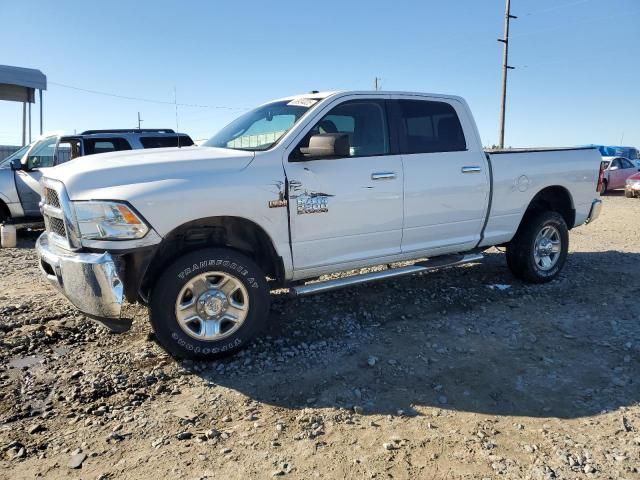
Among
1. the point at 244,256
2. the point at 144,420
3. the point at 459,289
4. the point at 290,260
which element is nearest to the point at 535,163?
the point at 459,289

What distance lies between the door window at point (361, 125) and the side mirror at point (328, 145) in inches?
15.0

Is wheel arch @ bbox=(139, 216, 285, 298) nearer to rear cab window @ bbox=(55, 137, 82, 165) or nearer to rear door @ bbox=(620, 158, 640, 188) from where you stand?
rear cab window @ bbox=(55, 137, 82, 165)

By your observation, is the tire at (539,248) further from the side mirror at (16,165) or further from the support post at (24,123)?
the support post at (24,123)

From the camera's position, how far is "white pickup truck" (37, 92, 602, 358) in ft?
11.6

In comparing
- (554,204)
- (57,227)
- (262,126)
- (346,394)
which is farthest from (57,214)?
(554,204)

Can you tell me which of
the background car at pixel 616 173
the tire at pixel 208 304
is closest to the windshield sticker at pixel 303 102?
the tire at pixel 208 304

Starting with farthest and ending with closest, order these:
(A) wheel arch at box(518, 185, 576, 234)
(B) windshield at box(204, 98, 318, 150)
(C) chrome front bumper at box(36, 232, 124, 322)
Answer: (A) wheel arch at box(518, 185, 576, 234) < (B) windshield at box(204, 98, 318, 150) < (C) chrome front bumper at box(36, 232, 124, 322)

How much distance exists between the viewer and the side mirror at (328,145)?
157 inches

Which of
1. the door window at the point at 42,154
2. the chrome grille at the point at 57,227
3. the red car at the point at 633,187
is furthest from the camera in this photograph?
the red car at the point at 633,187

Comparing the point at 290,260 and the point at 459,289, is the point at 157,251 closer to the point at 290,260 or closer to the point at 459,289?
the point at 290,260

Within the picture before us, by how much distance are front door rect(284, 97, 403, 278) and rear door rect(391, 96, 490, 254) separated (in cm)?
17

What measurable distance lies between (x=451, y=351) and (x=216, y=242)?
6.96 feet

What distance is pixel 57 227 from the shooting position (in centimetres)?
393

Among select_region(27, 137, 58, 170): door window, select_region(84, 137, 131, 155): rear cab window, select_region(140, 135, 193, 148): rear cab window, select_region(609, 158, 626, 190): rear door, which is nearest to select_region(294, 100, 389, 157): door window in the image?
select_region(140, 135, 193, 148): rear cab window
